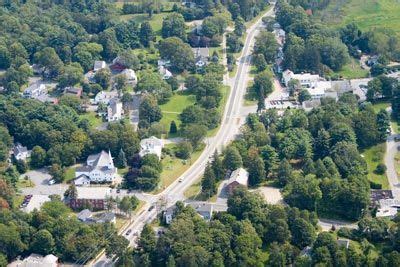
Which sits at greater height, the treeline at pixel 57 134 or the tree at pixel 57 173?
the treeline at pixel 57 134

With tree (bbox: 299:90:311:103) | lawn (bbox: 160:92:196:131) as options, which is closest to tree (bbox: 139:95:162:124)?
lawn (bbox: 160:92:196:131)

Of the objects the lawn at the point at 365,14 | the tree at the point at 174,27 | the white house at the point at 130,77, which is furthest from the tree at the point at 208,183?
the lawn at the point at 365,14

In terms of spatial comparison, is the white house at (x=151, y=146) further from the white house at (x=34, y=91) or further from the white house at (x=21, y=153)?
the white house at (x=34, y=91)

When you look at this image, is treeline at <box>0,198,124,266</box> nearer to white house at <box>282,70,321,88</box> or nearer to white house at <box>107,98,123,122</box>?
white house at <box>107,98,123,122</box>

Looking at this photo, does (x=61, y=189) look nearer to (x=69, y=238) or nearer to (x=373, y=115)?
(x=69, y=238)

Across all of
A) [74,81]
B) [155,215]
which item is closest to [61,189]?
[155,215]

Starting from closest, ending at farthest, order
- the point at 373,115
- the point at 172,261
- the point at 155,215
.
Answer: the point at 172,261
the point at 155,215
the point at 373,115
